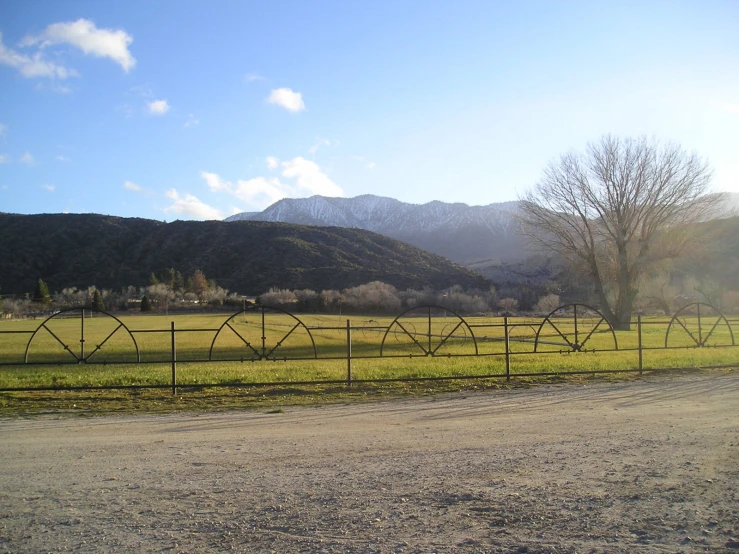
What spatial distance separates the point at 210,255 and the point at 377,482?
141 m

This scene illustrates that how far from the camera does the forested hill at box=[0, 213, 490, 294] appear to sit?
122 m

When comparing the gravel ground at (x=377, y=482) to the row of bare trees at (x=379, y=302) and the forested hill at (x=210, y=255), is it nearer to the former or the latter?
the row of bare trees at (x=379, y=302)

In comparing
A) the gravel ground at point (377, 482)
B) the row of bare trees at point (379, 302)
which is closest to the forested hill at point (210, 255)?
the row of bare trees at point (379, 302)

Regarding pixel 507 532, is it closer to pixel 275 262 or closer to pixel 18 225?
pixel 275 262

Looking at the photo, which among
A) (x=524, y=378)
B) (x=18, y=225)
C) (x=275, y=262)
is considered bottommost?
(x=524, y=378)

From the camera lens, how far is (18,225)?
14888cm

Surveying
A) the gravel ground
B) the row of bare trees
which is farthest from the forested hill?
the gravel ground

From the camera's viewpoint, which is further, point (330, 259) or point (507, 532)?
point (330, 259)

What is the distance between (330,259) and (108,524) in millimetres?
128365

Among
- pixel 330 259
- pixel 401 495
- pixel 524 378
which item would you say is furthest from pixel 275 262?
pixel 401 495

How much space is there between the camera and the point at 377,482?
5.95 meters

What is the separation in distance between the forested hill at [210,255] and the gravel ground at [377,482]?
105 metres

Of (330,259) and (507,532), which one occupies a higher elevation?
(330,259)

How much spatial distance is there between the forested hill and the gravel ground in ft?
344
